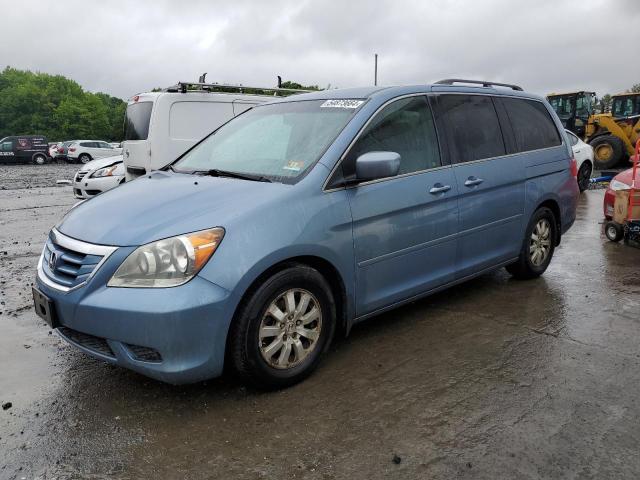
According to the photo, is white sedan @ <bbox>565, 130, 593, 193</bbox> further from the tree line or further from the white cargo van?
the tree line

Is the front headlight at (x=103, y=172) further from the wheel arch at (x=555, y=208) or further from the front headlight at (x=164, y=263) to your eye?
the front headlight at (x=164, y=263)

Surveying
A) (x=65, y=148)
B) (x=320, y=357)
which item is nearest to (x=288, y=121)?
(x=320, y=357)

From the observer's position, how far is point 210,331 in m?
2.78

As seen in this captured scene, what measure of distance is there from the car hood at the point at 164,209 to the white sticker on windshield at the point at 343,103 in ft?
2.96

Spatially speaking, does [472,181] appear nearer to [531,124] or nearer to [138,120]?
[531,124]

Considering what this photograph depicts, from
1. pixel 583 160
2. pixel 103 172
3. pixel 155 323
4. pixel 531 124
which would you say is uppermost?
pixel 531 124

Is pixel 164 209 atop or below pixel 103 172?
below

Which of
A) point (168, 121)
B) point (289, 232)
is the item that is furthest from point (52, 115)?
point (289, 232)

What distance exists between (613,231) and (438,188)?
4442mm

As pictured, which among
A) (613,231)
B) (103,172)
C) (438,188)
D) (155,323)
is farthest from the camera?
(103,172)

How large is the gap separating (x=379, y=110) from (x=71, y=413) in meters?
2.68

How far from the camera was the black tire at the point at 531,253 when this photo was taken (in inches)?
198

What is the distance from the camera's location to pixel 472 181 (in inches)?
166

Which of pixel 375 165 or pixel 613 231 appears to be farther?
pixel 613 231
